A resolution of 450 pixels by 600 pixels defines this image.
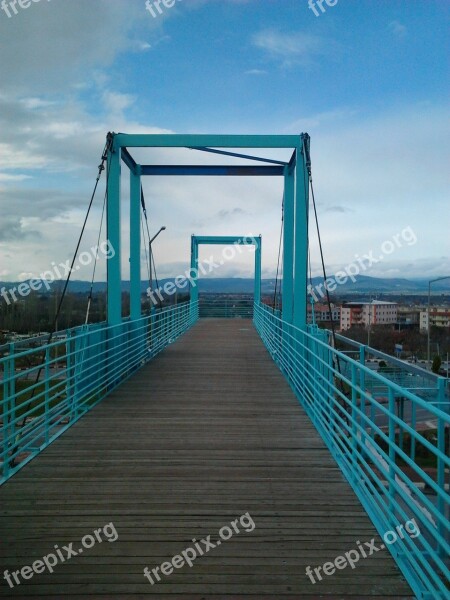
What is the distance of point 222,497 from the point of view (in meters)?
3.97

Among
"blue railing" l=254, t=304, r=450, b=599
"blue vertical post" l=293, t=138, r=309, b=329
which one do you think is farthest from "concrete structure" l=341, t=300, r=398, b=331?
"blue railing" l=254, t=304, r=450, b=599

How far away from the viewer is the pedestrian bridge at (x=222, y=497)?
2.84m

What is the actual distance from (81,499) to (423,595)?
246cm

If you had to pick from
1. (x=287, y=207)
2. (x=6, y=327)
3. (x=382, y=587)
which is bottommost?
(x=382, y=587)

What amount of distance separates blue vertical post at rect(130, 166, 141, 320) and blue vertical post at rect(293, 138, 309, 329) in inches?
140

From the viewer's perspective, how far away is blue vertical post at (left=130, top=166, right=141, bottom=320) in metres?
11.3

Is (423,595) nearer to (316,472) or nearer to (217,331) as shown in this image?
(316,472)

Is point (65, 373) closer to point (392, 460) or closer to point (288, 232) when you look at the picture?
point (392, 460)

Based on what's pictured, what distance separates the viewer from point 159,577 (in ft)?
9.51

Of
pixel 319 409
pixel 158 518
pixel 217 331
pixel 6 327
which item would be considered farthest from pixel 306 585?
pixel 217 331

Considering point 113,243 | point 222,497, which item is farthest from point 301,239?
point 222,497

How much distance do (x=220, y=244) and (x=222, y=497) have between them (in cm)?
2231

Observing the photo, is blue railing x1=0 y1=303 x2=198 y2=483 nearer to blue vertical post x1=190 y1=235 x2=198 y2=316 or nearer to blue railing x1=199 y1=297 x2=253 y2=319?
blue vertical post x1=190 y1=235 x2=198 y2=316

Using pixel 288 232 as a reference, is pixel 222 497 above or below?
below
